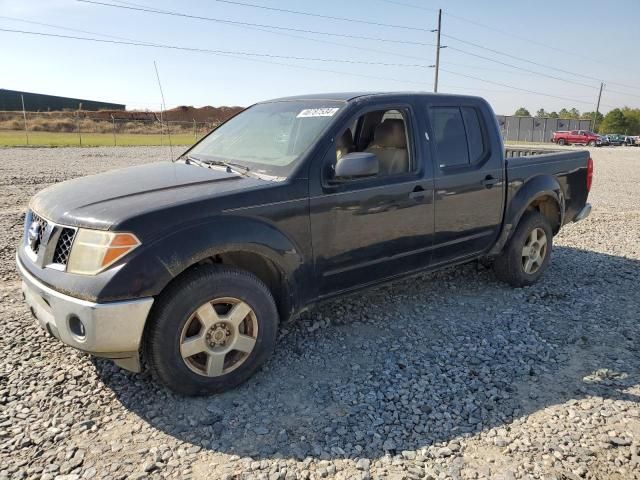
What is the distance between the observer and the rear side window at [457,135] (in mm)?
4160

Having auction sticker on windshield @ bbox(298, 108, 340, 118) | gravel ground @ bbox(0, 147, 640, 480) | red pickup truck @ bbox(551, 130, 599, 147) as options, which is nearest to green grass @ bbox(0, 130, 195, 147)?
auction sticker on windshield @ bbox(298, 108, 340, 118)

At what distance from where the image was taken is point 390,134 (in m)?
4.09

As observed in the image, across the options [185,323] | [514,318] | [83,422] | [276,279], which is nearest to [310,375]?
[276,279]

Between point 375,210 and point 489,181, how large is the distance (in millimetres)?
1469

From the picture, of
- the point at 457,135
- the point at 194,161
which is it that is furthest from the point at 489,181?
the point at 194,161

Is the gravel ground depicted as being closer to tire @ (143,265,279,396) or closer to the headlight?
tire @ (143,265,279,396)

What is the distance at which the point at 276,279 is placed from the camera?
10.9 ft

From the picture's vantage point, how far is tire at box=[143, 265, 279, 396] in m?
2.80

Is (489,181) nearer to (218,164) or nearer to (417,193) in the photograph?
(417,193)

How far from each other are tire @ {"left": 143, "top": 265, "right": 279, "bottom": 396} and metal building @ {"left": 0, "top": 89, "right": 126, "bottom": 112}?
183 ft

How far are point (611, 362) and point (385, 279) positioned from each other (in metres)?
1.77

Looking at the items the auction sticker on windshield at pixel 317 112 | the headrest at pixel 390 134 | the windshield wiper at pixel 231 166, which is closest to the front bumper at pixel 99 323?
the windshield wiper at pixel 231 166

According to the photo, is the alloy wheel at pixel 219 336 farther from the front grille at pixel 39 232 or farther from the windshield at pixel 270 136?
the front grille at pixel 39 232

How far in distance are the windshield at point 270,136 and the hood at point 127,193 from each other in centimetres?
23
